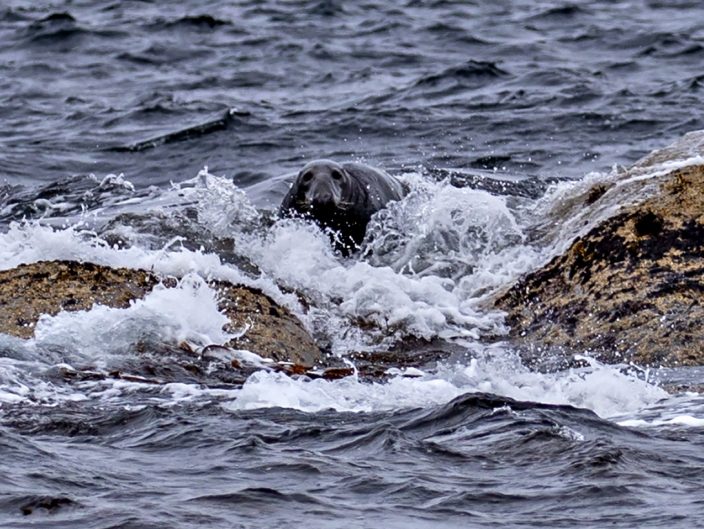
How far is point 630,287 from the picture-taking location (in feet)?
29.0

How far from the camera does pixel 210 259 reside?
31.6 ft

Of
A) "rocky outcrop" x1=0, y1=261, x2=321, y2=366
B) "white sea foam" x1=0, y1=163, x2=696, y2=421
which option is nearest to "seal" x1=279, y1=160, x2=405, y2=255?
"white sea foam" x1=0, y1=163, x2=696, y2=421

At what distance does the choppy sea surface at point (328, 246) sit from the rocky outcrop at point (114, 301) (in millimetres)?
180

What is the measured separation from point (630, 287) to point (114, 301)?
9.47 ft

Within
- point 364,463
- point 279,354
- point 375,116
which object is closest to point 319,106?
point 375,116

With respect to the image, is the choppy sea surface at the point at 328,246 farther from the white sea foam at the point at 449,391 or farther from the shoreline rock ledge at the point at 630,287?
the shoreline rock ledge at the point at 630,287

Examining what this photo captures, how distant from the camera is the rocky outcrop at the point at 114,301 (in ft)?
27.9

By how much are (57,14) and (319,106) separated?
21.4 feet

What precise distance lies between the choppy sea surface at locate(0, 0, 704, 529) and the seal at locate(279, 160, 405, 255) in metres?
0.16

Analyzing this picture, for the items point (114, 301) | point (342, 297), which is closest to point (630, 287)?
point (342, 297)

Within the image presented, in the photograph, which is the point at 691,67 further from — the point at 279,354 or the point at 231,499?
the point at 231,499

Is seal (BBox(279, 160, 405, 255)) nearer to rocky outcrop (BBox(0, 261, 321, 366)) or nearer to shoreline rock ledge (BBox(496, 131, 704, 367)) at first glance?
shoreline rock ledge (BBox(496, 131, 704, 367))

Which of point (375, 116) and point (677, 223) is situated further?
point (375, 116)

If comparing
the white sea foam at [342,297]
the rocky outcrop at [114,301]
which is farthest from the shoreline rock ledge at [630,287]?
the rocky outcrop at [114,301]
